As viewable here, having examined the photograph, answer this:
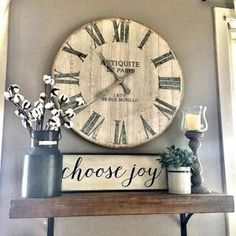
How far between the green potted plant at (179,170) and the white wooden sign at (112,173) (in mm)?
96

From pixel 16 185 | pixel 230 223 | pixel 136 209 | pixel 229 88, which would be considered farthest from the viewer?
pixel 229 88

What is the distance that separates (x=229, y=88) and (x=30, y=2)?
1.02 meters

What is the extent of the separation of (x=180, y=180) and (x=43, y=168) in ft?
1.78

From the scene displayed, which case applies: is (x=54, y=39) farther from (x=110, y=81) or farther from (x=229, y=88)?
(x=229, y=88)

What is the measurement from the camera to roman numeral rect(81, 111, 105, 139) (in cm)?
135

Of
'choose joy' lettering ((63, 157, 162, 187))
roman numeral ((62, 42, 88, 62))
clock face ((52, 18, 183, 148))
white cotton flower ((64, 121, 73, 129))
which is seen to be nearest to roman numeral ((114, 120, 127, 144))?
clock face ((52, 18, 183, 148))

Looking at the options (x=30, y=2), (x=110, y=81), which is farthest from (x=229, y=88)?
(x=30, y=2)

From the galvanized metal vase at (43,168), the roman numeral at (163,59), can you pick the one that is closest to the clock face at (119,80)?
the roman numeral at (163,59)

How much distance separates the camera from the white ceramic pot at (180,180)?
4.12 ft

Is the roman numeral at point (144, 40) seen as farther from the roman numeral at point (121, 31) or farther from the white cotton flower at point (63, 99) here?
the white cotton flower at point (63, 99)

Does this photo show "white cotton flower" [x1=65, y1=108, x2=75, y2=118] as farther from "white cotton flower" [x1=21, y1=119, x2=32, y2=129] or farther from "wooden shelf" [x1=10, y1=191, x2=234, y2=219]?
"wooden shelf" [x1=10, y1=191, x2=234, y2=219]

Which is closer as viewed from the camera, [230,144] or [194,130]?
[194,130]

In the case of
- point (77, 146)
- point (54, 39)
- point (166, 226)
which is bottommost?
point (166, 226)

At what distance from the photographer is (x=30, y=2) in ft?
4.65
